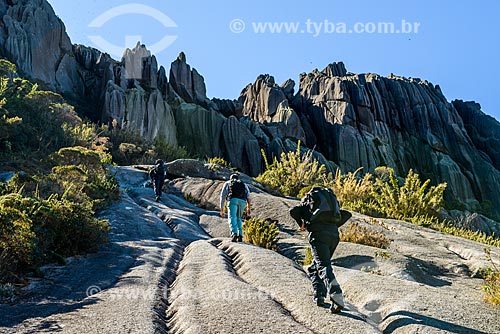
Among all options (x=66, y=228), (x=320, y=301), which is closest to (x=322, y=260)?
(x=320, y=301)

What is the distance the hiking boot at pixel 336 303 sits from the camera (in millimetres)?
5359

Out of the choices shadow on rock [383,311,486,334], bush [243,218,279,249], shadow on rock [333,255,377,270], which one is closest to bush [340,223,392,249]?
shadow on rock [333,255,377,270]

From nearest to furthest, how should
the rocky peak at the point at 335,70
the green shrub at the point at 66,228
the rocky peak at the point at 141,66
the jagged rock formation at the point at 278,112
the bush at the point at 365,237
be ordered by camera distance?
the green shrub at the point at 66,228 → the bush at the point at 365,237 → the jagged rock formation at the point at 278,112 → the rocky peak at the point at 141,66 → the rocky peak at the point at 335,70

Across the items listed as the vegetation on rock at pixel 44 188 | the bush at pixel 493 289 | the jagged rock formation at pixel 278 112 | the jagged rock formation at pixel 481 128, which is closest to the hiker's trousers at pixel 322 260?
the bush at pixel 493 289

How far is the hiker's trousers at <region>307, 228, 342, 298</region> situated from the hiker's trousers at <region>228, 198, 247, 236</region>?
5197 millimetres

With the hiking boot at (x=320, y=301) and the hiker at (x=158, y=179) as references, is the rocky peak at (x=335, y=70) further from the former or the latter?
the hiking boot at (x=320, y=301)

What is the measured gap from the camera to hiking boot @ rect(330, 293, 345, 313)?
5.36m

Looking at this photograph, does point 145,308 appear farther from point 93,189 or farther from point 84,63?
point 84,63

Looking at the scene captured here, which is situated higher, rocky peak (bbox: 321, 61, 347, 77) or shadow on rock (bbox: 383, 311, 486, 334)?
rocky peak (bbox: 321, 61, 347, 77)

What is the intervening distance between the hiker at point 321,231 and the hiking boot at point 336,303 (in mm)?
145

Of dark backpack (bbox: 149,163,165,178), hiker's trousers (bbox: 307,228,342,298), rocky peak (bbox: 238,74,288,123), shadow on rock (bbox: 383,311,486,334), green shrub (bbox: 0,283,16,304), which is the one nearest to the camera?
shadow on rock (bbox: 383,311,486,334)

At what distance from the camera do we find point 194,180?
73.4 feet

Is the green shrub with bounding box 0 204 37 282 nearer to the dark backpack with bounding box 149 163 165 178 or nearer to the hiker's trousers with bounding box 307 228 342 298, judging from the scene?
the hiker's trousers with bounding box 307 228 342 298
